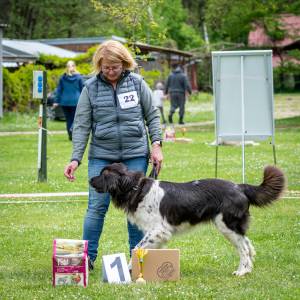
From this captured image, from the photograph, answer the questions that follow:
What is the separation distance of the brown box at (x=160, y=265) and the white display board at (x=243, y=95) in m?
6.83

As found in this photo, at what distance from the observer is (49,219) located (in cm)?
1045

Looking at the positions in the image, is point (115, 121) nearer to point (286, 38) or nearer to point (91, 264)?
point (91, 264)

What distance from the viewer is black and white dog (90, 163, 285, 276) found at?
23.2 feet

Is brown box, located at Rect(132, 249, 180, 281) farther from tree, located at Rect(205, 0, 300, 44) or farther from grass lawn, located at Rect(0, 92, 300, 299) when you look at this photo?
tree, located at Rect(205, 0, 300, 44)

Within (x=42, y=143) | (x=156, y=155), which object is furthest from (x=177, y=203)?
(x=42, y=143)

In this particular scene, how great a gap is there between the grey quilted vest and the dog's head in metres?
0.25

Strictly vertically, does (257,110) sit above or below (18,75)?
below

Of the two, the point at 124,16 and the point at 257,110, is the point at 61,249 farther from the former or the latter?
the point at 124,16

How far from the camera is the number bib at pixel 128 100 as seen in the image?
7195mm

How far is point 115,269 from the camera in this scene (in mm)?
6848

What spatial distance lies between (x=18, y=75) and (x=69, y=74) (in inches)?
515

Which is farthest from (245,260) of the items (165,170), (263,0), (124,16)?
(263,0)

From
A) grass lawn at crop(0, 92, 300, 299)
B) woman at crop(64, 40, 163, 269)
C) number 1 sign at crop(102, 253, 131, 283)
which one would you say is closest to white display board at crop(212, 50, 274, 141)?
grass lawn at crop(0, 92, 300, 299)

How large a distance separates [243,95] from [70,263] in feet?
24.6
